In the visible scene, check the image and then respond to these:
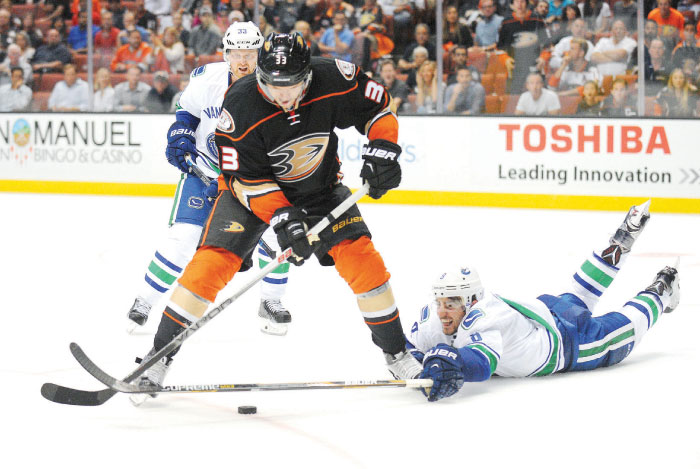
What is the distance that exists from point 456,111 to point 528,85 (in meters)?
0.59

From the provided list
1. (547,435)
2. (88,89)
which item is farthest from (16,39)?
(547,435)

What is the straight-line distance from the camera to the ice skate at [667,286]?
362 centimetres

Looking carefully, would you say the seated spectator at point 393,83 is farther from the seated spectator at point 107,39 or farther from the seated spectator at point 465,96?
the seated spectator at point 107,39

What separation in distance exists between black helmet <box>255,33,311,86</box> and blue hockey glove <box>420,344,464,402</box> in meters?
0.89

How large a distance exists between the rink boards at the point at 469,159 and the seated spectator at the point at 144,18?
0.92 m

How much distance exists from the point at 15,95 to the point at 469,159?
4141 millimetres

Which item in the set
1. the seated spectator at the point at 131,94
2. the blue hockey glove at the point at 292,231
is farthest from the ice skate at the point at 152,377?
the seated spectator at the point at 131,94

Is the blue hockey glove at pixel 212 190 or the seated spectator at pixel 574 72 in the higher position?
the blue hockey glove at pixel 212 190

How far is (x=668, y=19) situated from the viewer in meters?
7.44

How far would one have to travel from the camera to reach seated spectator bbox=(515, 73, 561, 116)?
25.1ft

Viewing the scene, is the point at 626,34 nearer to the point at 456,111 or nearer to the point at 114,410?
the point at 456,111

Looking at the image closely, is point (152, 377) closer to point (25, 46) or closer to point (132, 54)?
point (132, 54)

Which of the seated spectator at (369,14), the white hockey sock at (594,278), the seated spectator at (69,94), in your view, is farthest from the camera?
the seated spectator at (69,94)

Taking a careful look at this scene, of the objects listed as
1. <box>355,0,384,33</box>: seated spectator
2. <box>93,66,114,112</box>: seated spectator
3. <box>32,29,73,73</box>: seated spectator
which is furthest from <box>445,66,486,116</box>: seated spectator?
<box>32,29,73,73</box>: seated spectator
